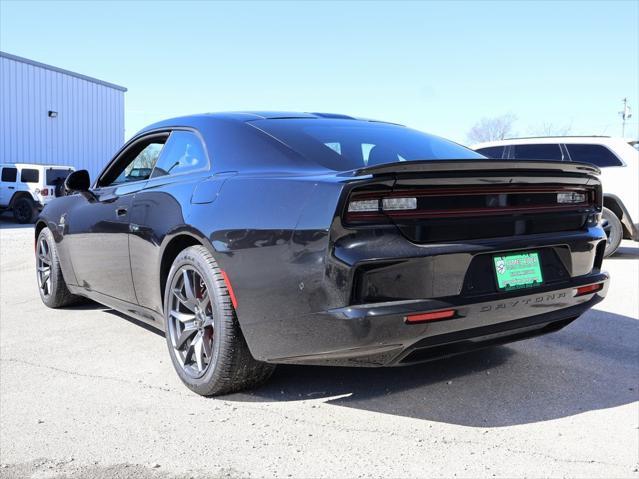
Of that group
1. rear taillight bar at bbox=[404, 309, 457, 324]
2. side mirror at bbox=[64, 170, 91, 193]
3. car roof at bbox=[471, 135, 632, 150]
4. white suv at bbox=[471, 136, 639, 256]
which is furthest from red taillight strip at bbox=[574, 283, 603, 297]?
car roof at bbox=[471, 135, 632, 150]

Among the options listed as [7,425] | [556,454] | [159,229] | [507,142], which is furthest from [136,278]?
[507,142]

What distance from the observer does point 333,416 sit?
8.95 feet

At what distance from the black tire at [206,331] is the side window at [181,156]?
1.76 ft

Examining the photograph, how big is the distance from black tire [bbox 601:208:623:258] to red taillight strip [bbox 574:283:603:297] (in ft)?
19.4

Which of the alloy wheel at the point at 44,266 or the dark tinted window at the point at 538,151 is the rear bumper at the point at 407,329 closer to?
the alloy wheel at the point at 44,266

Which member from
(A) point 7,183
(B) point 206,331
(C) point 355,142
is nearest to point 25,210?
(A) point 7,183

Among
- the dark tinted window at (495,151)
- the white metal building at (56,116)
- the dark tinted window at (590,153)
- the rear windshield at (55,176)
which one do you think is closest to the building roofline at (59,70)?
the white metal building at (56,116)

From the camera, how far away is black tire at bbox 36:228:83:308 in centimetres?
494

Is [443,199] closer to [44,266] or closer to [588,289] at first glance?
[588,289]

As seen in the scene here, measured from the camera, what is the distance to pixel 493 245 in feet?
8.29

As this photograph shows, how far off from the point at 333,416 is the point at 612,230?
23.5ft

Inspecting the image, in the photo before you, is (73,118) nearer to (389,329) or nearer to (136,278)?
(136,278)

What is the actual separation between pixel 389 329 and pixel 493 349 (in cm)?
160

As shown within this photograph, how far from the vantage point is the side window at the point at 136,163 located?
3820 mm
